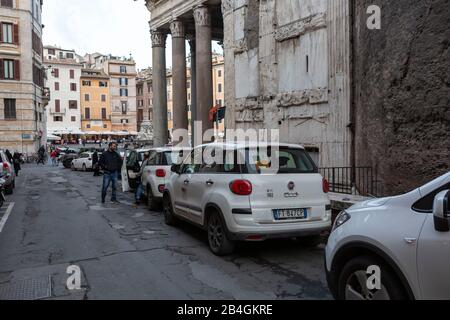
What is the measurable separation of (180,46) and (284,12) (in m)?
10.3

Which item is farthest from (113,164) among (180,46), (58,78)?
(58,78)

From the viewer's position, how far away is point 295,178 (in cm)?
658

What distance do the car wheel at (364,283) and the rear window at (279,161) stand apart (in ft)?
8.99

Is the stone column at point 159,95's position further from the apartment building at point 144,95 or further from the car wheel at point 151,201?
the apartment building at point 144,95

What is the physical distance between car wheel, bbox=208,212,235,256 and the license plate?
816 mm

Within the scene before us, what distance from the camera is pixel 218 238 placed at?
6797 millimetres

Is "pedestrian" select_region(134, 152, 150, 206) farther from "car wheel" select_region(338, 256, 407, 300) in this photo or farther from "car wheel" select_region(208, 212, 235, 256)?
"car wheel" select_region(338, 256, 407, 300)

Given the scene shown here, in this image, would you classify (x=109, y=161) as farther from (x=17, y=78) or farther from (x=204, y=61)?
(x=17, y=78)

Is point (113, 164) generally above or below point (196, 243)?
above

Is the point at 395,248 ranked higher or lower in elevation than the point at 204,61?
lower

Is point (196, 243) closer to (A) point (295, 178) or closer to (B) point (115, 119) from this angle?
Result: (A) point (295, 178)

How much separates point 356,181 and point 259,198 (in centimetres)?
528

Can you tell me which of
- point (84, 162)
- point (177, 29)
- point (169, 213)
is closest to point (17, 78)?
point (84, 162)

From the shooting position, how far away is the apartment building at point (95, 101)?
9175 centimetres
